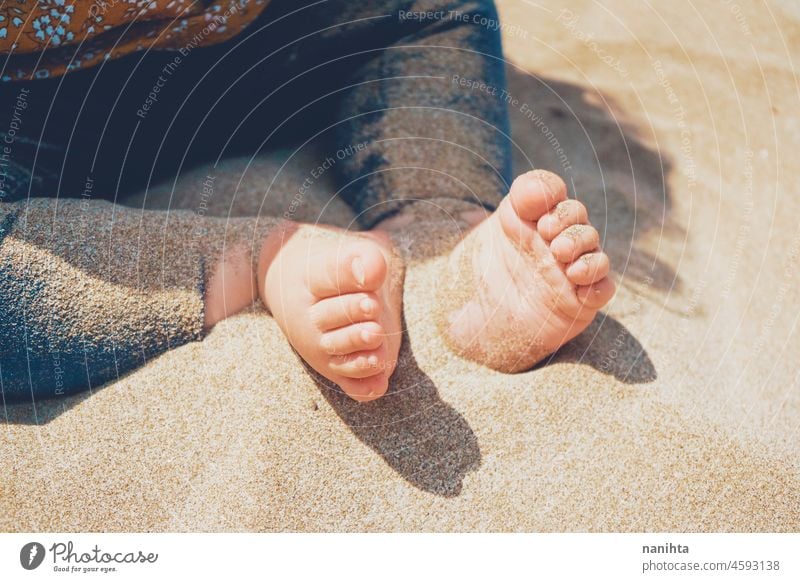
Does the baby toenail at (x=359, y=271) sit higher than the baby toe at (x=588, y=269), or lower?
higher

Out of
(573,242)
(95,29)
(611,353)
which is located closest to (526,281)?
(573,242)

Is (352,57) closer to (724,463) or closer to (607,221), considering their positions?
(607,221)

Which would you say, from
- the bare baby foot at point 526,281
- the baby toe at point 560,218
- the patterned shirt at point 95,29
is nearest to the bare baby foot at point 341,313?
the bare baby foot at point 526,281

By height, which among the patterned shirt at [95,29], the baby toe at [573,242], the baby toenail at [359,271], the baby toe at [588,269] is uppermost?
the patterned shirt at [95,29]

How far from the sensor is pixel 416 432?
933 mm

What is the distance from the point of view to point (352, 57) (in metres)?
1.31

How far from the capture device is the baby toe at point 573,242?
91 cm

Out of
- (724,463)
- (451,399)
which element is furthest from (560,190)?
(724,463)

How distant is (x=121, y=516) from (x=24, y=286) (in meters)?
0.34

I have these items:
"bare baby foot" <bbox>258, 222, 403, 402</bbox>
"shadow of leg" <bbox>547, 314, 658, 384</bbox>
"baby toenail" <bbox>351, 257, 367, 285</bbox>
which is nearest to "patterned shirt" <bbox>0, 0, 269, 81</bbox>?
"bare baby foot" <bbox>258, 222, 403, 402</bbox>

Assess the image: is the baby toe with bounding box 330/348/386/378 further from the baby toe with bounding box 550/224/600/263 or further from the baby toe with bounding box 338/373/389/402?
the baby toe with bounding box 550/224/600/263

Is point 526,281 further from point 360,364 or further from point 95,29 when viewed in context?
point 95,29

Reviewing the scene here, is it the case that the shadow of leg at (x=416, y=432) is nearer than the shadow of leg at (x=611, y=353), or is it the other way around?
the shadow of leg at (x=416, y=432)

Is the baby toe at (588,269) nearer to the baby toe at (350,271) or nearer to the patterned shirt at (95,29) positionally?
the baby toe at (350,271)
